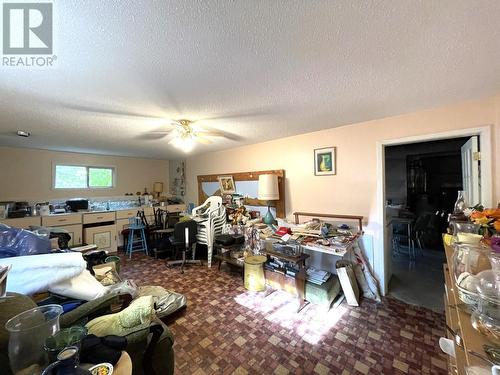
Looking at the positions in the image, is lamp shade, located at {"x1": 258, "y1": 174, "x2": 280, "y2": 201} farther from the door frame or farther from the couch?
the couch

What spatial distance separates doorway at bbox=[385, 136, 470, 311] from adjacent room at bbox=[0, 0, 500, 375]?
78mm

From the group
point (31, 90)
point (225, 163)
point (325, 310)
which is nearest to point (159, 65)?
point (31, 90)

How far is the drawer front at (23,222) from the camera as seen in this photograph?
3324 mm

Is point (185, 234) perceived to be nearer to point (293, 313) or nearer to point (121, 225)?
point (293, 313)

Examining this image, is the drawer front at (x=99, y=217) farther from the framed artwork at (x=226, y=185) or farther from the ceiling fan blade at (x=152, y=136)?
the framed artwork at (x=226, y=185)

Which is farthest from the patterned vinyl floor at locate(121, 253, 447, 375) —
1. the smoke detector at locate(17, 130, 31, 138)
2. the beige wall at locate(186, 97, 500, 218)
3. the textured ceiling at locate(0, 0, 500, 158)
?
the smoke detector at locate(17, 130, 31, 138)

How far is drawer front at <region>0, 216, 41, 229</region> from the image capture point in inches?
131

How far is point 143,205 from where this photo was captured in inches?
202

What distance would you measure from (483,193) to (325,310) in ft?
6.01

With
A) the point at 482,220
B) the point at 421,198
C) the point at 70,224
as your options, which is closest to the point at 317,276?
the point at 482,220

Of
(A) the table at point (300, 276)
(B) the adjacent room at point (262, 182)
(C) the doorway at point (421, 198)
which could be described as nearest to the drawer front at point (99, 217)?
(B) the adjacent room at point (262, 182)

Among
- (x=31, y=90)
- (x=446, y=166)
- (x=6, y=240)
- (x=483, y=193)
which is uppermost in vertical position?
(x=31, y=90)

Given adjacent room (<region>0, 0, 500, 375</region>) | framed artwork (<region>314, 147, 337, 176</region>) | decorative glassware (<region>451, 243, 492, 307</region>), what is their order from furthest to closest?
framed artwork (<region>314, 147, 337, 176</region>) → adjacent room (<region>0, 0, 500, 375</region>) → decorative glassware (<region>451, 243, 492, 307</region>)

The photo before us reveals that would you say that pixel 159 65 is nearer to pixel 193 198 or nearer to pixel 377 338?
pixel 377 338
